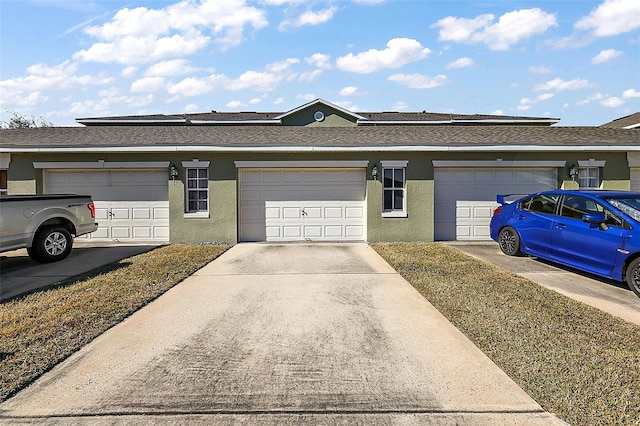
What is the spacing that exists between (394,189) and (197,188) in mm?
5739

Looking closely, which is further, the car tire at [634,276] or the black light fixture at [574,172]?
the black light fixture at [574,172]

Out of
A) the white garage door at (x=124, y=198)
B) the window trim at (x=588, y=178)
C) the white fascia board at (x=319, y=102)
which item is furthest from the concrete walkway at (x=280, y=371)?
the white fascia board at (x=319, y=102)

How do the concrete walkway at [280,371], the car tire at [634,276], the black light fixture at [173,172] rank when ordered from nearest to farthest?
the concrete walkway at [280,371]
the car tire at [634,276]
the black light fixture at [173,172]

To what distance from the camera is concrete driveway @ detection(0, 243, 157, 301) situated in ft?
20.0

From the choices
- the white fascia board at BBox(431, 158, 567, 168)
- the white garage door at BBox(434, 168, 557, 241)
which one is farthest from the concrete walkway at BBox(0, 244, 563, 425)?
the white fascia board at BBox(431, 158, 567, 168)

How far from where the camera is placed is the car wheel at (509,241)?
27.0 ft

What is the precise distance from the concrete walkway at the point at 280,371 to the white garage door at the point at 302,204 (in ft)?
17.7

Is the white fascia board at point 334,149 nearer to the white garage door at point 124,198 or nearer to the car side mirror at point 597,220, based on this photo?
the white garage door at point 124,198

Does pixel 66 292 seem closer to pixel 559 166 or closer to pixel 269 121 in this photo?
pixel 559 166

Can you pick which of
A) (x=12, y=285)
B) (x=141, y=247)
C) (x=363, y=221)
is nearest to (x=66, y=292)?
(x=12, y=285)

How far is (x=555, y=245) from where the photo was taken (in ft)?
22.8

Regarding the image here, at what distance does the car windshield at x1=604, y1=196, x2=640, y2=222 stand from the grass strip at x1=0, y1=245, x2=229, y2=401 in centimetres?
754

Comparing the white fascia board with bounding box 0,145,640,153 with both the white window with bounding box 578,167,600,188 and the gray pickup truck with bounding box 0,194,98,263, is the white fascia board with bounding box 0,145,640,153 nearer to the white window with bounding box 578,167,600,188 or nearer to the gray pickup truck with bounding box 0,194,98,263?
the white window with bounding box 578,167,600,188

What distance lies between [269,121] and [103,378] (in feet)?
57.2
